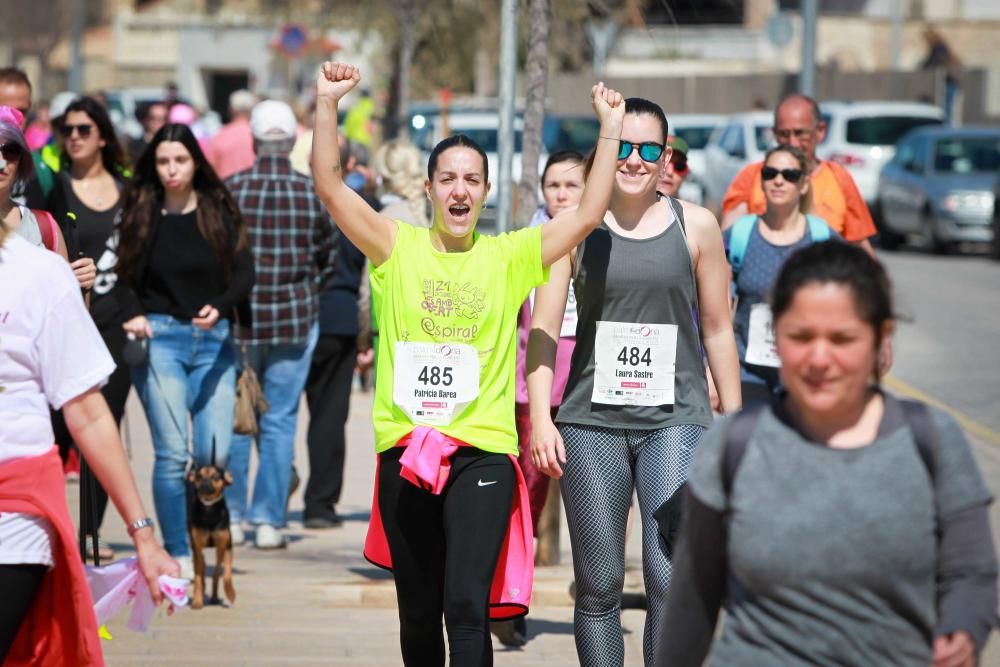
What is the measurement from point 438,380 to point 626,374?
2.15 feet

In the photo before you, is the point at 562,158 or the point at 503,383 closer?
the point at 503,383

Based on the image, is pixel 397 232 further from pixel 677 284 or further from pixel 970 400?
pixel 970 400

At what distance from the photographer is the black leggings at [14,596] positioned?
3.86 m

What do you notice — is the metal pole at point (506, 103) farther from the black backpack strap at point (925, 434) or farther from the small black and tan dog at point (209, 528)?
the black backpack strap at point (925, 434)

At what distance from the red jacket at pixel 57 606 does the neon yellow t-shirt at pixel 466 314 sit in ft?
4.91

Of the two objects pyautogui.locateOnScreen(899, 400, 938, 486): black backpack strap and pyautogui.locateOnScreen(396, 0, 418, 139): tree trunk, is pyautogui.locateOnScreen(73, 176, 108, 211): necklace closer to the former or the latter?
pyautogui.locateOnScreen(899, 400, 938, 486): black backpack strap

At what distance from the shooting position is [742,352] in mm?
7355

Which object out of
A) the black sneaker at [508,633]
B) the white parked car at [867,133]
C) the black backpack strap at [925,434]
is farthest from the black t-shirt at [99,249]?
the white parked car at [867,133]

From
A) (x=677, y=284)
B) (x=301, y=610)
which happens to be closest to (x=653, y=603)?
(x=677, y=284)

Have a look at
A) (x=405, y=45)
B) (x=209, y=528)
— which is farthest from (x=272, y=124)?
(x=405, y=45)

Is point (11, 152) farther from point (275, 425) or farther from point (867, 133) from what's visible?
point (867, 133)

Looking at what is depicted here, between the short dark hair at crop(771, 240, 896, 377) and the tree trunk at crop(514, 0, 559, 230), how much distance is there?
485 centimetres

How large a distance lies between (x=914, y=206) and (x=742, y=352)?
65.4ft

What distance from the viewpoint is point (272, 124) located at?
8930 millimetres
